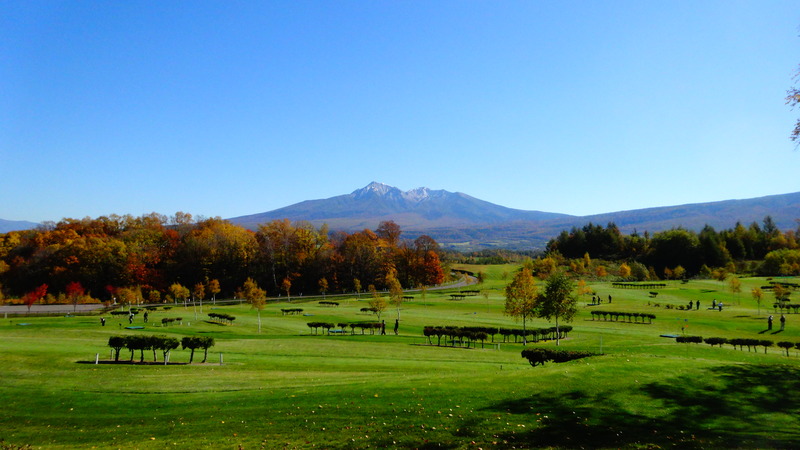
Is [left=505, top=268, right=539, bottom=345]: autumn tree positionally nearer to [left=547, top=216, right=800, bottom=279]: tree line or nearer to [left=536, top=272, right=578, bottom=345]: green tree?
[left=536, top=272, right=578, bottom=345]: green tree

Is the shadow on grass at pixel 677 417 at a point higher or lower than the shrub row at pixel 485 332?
higher

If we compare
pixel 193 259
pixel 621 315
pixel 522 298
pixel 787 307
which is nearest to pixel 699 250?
pixel 787 307

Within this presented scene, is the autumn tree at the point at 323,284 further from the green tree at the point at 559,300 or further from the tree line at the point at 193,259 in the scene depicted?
the green tree at the point at 559,300

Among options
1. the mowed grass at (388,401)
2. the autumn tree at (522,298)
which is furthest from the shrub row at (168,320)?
the autumn tree at (522,298)

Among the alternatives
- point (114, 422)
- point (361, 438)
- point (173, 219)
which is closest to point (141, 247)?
point (173, 219)

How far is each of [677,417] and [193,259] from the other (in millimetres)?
114843

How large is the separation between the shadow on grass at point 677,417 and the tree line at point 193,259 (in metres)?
90.5

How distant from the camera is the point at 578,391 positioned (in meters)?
19.2

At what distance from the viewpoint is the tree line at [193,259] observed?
105 meters

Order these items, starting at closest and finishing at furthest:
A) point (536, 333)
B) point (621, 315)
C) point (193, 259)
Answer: point (536, 333)
point (621, 315)
point (193, 259)

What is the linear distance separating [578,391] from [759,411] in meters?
6.24

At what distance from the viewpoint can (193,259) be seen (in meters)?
114

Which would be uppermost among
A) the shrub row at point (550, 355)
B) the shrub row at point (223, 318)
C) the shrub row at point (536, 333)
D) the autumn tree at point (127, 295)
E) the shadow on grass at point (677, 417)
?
the autumn tree at point (127, 295)

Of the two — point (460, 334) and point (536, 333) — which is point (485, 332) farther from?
point (536, 333)
